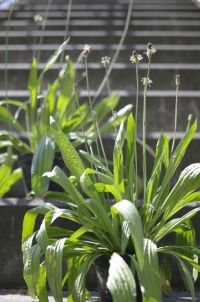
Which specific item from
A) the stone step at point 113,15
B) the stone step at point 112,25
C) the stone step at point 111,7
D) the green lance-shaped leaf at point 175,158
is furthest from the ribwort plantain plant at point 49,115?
the stone step at point 111,7

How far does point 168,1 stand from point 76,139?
12.8 ft

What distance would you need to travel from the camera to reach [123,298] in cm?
180

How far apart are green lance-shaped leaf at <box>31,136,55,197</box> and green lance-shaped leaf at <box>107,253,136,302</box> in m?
1.00

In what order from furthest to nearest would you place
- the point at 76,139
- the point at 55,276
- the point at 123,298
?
the point at 76,139 → the point at 55,276 → the point at 123,298

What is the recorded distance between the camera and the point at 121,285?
5.95 ft

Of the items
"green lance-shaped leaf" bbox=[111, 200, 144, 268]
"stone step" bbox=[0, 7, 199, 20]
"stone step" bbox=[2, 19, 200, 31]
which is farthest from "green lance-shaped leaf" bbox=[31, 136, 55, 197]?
"stone step" bbox=[0, 7, 199, 20]

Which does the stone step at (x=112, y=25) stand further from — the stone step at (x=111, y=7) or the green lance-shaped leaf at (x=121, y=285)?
the green lance-shaped leaf at (x=121, y=285)

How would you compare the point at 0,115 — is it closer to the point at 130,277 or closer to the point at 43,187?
the point at 43,187

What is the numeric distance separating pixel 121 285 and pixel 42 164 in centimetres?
120

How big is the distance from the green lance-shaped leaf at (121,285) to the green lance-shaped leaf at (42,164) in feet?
3.30

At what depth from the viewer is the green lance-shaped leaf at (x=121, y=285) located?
180 centimetres

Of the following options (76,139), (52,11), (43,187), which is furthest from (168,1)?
(43,187)

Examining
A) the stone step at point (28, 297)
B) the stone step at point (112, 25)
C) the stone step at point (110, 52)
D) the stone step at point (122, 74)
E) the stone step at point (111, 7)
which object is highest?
the stone step at point (111, 7)

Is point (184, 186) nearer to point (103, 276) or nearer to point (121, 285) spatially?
point (103, 276)
